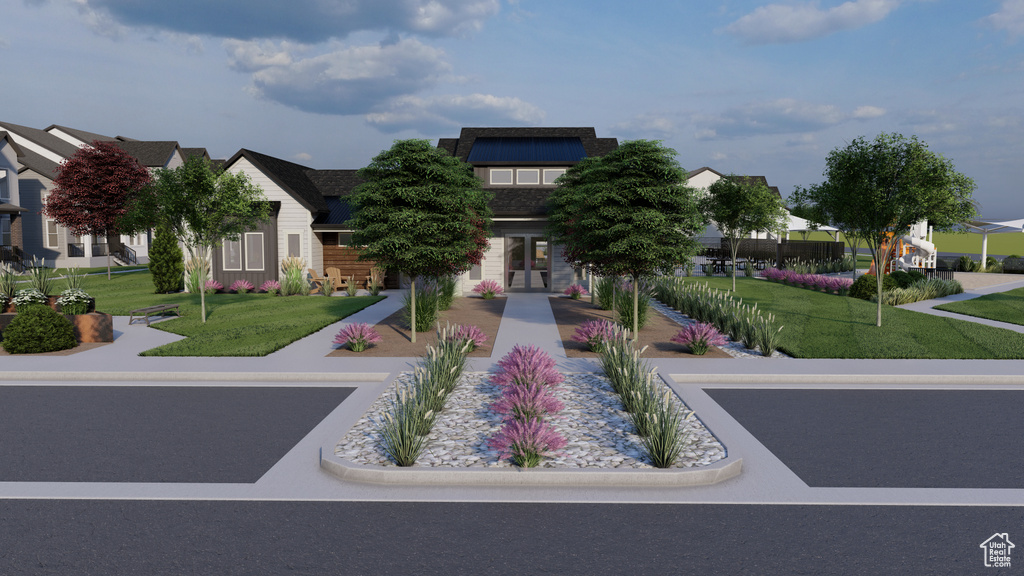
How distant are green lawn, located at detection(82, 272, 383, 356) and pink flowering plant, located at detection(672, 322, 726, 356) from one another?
333 inches

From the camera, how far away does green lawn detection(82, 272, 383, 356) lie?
1215 centimetres

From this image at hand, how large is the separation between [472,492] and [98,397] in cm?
668

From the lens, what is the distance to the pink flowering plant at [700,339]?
11492mm

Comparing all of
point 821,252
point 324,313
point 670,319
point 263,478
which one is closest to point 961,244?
point 821,252

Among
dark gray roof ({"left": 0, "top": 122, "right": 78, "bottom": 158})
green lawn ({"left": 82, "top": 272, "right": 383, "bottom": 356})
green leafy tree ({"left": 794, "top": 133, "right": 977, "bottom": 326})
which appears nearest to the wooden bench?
green lawn ({"left": 82, "top": 272, "right": 383, "bottom": 356})

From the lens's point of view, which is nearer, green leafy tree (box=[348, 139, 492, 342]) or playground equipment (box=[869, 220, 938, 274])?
green leafy tree (box=[348, 139, 492, 342])

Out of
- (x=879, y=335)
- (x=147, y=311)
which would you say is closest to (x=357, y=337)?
(x=147, y=311)

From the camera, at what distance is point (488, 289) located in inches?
870

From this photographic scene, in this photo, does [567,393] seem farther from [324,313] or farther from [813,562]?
[324,313]

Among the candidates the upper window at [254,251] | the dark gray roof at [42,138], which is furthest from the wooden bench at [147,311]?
the dark gray roof at [42,138]

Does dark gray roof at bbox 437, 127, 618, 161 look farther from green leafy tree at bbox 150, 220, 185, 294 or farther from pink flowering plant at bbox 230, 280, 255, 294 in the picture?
green leafy tree at bbox 150, 220, 185, 294

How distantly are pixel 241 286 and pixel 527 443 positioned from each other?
69.9 ft

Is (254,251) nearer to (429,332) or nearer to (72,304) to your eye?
(72,304)

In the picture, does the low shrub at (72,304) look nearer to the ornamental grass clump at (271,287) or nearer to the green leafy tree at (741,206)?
the ornamental grass clump at (271,287)
